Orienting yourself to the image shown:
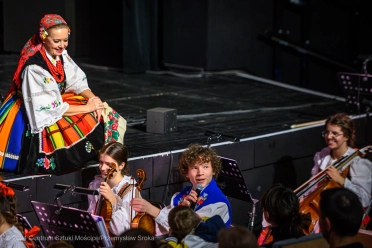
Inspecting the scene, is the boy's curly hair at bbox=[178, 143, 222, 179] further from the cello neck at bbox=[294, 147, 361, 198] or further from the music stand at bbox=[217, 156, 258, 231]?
the cello neck at bbox=[294, 147, 361, 198]

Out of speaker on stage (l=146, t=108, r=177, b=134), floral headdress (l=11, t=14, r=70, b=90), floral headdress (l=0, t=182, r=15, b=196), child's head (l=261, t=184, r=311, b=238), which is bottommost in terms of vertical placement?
child's head (l=261, t=184, r=311, b=238)

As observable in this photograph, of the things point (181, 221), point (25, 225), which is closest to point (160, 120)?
point (25, 225)

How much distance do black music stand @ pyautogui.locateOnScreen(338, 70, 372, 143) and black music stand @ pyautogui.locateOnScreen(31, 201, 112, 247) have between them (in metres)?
3.60

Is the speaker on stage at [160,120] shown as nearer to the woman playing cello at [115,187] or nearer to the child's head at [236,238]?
the woman playing cello at [115,187]

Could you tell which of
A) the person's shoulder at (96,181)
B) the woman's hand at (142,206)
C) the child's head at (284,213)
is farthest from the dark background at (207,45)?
the child's head at (284,213)

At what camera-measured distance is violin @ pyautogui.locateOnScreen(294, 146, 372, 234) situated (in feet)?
18.5

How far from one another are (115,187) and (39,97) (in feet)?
2.68

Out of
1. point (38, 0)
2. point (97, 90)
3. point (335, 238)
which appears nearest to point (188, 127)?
point (97, 90)

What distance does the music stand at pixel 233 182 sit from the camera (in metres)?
5.51

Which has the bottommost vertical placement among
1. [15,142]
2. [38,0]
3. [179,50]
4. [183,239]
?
[183,239]

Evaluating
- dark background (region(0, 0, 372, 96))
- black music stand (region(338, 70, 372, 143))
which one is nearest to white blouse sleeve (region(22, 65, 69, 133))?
black music stand (region(338, 70, 372, 143))

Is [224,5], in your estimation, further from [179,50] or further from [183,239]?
[183,239]

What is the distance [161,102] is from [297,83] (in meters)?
3.06

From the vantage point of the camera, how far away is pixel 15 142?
5418mm
